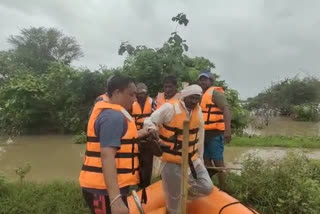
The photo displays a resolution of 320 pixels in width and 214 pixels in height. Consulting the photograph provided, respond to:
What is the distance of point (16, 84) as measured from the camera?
48.0 ft

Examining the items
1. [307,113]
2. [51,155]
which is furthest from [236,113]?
[307,113]

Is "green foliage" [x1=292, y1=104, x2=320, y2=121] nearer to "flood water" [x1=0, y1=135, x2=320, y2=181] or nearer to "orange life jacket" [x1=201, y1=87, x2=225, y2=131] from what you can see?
"flood water" [x1=0, y1=135, x2=320, y2=181]

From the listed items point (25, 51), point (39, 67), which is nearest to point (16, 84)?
point (39, 67)

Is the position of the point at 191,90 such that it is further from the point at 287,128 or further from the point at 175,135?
the point at 287,128

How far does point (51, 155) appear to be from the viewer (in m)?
9.83

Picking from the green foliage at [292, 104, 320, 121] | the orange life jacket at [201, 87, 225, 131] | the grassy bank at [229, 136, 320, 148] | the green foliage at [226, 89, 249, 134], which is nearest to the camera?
the orange life jacket at [201, 87, 225, 131]

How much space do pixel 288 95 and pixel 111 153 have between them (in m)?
22.4

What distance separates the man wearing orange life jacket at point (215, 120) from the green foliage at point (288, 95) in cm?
1779

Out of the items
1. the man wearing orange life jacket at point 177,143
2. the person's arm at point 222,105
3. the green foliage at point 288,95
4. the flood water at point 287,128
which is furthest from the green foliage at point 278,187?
the green foliage at point 288,95

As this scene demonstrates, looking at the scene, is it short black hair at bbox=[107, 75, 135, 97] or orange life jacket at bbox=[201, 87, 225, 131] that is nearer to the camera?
short black hair at bbox=[107, 75, 135, 97]

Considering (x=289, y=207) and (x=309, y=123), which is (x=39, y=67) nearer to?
(x=309, y=123)

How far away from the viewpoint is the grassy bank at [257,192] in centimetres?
452

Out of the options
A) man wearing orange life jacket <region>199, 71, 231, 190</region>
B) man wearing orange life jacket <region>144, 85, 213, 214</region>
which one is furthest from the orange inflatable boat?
man wearing orange life jacket <region>199, 71, 231, 190</region>

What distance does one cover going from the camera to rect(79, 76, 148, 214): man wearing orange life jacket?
2449 mm
